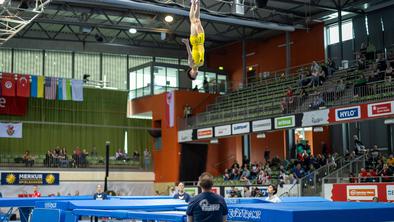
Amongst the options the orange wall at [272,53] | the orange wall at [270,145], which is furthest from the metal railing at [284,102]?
the orange wall at [272,53]

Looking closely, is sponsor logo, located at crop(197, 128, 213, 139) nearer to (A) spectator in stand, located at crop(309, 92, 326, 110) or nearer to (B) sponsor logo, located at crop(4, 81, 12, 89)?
(A) spectator in stand, located at crop(309, 92, 326, 110)

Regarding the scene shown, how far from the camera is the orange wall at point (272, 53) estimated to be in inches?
1288

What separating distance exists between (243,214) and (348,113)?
1755cm

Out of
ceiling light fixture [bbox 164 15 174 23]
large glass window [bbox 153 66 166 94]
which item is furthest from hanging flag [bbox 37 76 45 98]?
ceiling light fixture [bbox 164 15 174 23]

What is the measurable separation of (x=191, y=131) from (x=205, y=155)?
9.85ft

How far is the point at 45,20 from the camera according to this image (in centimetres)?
2977

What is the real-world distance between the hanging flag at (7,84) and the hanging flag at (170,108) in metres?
9.41

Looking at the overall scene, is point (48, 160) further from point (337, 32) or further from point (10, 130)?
point (337, 32)

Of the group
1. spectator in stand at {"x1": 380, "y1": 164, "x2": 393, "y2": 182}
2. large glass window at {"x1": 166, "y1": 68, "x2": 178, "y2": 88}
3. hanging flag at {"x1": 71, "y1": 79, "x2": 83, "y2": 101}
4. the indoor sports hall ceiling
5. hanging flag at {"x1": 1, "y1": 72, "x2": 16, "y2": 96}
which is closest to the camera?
spectator in stand at {"x1": 380, "y1": 164, "x2": 393, "y2": 182}

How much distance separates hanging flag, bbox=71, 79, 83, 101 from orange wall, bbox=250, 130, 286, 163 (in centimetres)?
1092

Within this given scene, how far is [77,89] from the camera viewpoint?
34.3 metres

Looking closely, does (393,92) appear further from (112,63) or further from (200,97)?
(112,63)

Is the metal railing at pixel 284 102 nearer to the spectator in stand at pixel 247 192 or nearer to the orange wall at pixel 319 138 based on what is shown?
the orange wall at pixel 319 138

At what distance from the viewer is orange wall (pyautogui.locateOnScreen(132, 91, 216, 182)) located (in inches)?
1356
